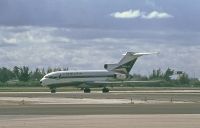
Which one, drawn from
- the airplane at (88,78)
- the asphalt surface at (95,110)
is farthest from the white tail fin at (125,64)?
the asphalt surface at (95,110)

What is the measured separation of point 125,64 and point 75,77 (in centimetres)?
989

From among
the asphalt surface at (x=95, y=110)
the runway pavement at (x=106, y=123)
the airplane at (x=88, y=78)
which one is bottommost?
the runway pavement at (x=106, y=123)

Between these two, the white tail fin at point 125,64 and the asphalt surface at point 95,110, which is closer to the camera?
the asphalt surface at point 95,110

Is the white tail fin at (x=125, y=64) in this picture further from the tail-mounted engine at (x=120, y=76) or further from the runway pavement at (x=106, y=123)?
the runway pavement at (x=106, y=123)

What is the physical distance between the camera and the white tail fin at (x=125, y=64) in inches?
3923

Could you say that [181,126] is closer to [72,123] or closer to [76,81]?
[72,123]

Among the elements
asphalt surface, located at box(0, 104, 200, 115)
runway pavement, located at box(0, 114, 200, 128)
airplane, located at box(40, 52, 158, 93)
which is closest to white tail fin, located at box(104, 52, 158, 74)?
airplane, located at box(40, 52, 158, 93)

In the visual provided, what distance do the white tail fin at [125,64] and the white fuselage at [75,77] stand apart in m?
2.68

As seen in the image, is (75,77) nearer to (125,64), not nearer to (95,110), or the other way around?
(125,64)

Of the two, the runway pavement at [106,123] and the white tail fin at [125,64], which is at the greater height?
the white tail fin at [125,64]

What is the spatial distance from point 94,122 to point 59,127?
306cm

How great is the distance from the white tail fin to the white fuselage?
2.68m

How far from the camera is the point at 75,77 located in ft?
318

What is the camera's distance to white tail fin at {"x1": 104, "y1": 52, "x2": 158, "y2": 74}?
99.7m
